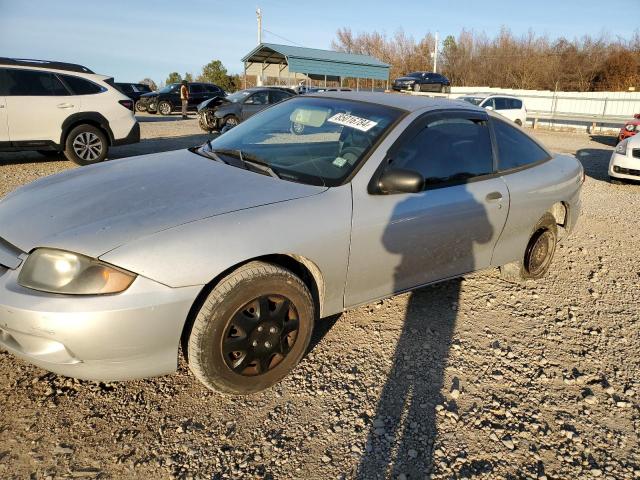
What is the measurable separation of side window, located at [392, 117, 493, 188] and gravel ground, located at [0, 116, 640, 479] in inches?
42.5

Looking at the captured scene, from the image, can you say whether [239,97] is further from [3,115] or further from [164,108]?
[164,108]

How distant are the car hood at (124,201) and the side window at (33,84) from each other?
606 centimetres

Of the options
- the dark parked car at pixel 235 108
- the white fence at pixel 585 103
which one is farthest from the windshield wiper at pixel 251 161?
the white fence at pixel 585 103

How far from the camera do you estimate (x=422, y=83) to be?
27031mm

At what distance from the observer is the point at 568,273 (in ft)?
15.1

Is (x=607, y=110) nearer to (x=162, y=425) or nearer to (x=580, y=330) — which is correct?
(x=580, y=330)

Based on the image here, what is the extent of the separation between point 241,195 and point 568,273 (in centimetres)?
355

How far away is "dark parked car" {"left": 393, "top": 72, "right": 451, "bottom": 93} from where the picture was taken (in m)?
25.9

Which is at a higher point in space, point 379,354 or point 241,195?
point 241,195

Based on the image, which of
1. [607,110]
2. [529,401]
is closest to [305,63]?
[607,110]

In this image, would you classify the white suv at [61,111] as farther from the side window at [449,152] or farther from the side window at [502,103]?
the side window at [502,103]

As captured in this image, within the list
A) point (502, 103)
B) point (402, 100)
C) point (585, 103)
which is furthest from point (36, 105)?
point (585, 103)

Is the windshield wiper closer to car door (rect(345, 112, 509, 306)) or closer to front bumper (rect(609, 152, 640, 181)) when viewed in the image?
car door (rect(345, 112, 509, 306))

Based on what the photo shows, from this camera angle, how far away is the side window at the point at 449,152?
3.08 metres
